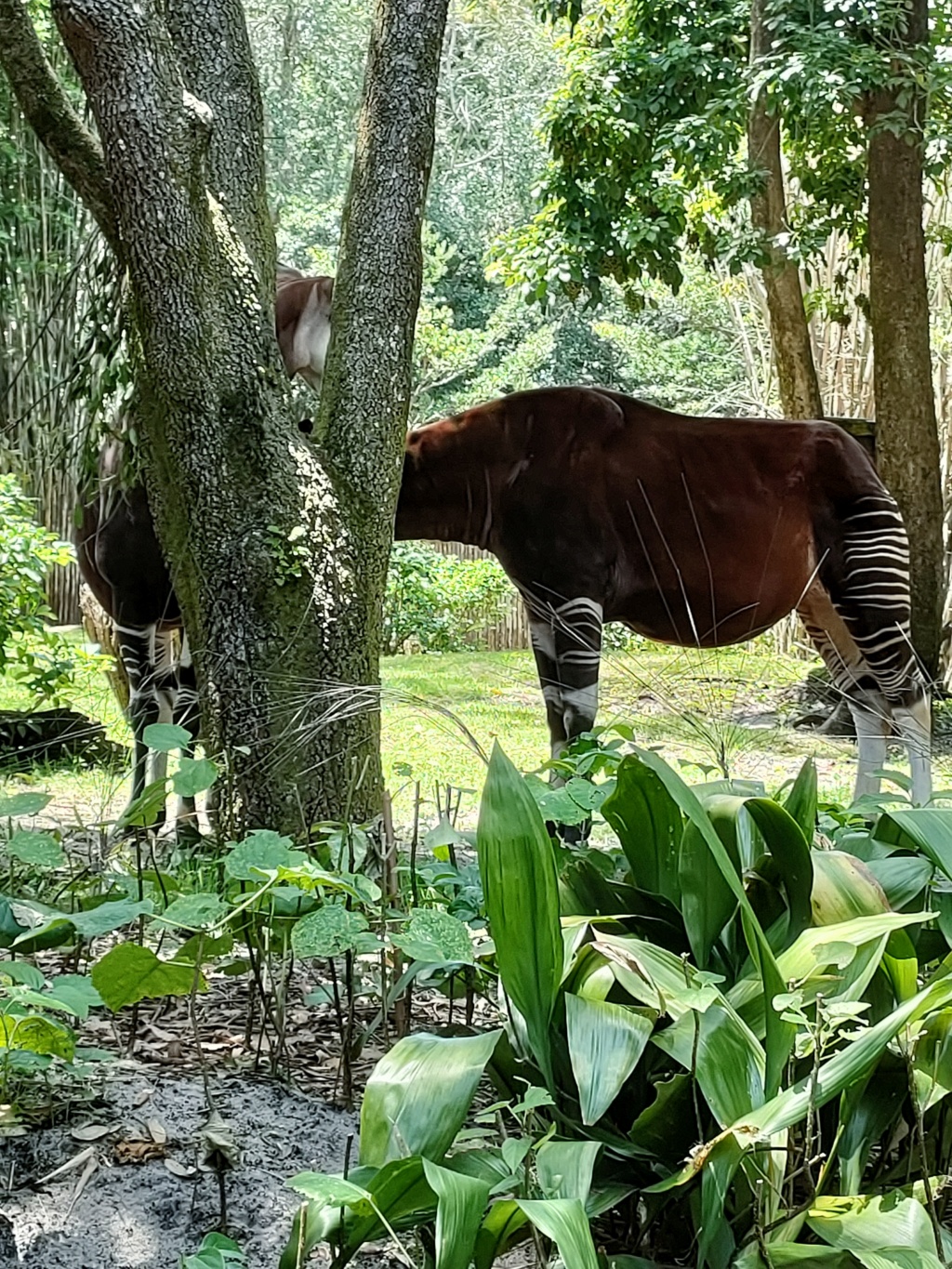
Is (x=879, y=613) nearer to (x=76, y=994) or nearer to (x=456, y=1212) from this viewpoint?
(x=76, y=994)

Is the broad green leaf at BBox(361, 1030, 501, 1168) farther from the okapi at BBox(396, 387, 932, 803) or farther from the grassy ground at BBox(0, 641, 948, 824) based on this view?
the okapi at BBox(396, 387, 932, 803)

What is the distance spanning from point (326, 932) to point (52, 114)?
187 centimetres

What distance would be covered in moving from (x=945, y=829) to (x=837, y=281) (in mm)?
6134

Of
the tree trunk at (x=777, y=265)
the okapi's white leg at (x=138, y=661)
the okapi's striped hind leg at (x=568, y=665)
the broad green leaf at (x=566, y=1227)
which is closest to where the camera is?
the broad green leaf at (x=566, y=1227)

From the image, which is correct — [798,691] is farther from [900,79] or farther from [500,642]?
[500,642]

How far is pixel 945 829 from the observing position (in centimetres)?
150

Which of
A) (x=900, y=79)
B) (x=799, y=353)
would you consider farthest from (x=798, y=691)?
(x=900, y=79)

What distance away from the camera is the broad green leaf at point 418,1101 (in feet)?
3.85

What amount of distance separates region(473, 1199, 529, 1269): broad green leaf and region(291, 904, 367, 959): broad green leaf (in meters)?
0.35

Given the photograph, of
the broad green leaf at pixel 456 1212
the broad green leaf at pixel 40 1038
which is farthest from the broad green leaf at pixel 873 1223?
the broad green leaf at pixel 40 1038

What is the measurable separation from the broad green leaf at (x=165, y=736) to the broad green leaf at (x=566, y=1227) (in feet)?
2.88

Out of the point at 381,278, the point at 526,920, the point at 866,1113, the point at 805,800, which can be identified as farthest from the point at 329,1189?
the point at 381,278

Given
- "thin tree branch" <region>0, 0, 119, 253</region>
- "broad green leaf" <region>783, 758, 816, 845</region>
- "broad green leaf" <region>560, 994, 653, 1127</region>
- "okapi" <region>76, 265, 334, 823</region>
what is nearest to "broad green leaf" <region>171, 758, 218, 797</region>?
"broad green leaf" <region>560, 994, 653, 1127</region>

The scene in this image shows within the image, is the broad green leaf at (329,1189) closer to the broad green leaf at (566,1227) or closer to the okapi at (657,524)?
the broad green leaf at (566,1227)
